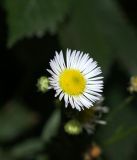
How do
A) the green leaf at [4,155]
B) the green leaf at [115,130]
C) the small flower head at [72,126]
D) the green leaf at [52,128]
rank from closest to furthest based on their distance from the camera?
the small flower head at [72,126] → the green leaf at [52,128] → the green leaf at [4,155] → the green leaf at [115,130]

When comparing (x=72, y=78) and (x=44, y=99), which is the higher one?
(x=44, y=99)

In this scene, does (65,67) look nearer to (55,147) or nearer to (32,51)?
(55,147)

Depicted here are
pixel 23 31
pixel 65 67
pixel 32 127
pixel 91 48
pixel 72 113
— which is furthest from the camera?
pixel 32 127

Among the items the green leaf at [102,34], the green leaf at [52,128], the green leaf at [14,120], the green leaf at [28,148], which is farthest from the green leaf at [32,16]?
the green leaf at [14,120]

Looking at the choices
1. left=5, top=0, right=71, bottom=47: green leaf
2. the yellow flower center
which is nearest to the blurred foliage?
left=5, top=0, right=71, bottom=47: green leaf

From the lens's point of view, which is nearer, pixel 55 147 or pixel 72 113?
pixel 72 113

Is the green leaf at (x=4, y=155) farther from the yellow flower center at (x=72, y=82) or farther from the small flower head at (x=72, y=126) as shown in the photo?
the yellow flower center at (x=72, y=82)

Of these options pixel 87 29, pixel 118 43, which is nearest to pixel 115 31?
pixel 118 43

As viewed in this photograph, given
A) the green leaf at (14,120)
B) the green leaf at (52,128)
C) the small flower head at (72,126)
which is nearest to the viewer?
the small flower head at (72,126)
